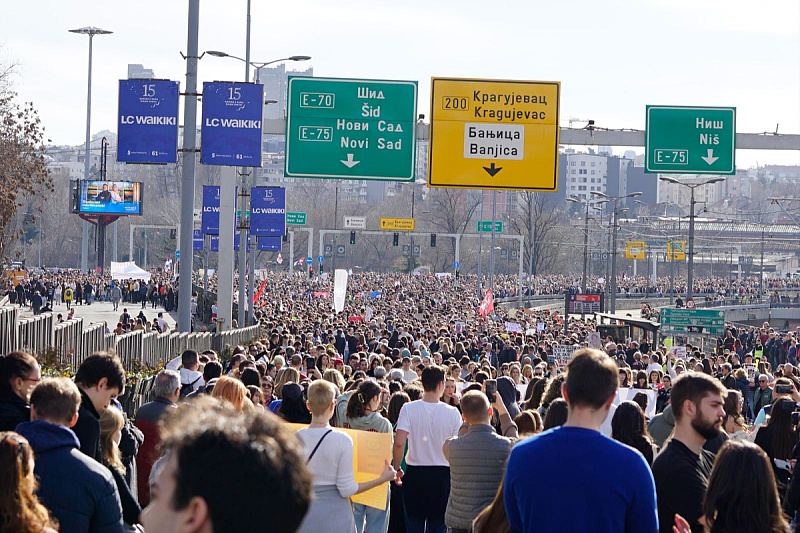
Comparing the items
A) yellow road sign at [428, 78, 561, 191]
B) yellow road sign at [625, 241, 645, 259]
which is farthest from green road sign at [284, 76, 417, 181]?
yellow road sign at [625, 241, 645, 259]

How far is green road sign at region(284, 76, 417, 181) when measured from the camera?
2253 cm

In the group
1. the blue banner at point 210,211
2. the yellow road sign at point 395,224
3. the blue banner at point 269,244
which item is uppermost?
the yellow road sign at point 395,224

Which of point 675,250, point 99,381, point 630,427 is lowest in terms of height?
point 630,427

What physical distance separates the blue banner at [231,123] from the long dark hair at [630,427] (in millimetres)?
12728

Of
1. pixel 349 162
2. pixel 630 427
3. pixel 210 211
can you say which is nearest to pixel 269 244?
pixel 210 211

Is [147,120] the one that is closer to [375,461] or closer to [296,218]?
[375,461]

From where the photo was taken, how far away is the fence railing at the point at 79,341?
1587 centimetres

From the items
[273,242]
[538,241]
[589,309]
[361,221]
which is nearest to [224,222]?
[273,242]

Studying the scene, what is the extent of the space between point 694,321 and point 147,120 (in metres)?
19.4

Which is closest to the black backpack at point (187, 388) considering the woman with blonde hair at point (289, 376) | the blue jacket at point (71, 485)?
the woman with blonde hair at point (289, 376)

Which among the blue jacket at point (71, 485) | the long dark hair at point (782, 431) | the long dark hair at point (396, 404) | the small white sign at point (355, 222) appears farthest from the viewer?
the small white sign at point (355, 222)

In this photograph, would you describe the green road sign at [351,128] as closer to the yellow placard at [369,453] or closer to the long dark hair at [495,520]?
the yellow placard at [369,453]

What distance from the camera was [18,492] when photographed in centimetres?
409

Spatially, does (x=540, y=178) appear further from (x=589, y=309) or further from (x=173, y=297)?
(x=173, y=297)
